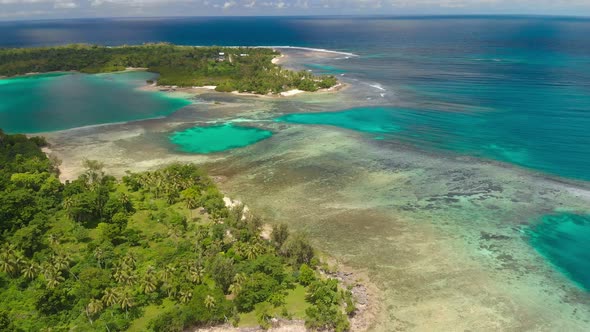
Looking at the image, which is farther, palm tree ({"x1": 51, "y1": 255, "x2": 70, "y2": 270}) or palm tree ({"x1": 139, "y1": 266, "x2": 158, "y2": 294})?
palm tree ({"x1": 51, "y1": 255, "x2": 70, "y2": 270})

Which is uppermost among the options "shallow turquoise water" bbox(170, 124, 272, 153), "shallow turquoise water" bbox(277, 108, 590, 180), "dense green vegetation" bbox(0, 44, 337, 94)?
"dense green vegetation" bbox(0, 44, 337, 94)

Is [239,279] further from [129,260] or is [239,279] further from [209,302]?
[129,260]

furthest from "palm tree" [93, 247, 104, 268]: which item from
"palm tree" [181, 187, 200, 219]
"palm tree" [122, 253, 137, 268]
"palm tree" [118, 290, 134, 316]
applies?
"palm tree" [181, 187, 200, 219]

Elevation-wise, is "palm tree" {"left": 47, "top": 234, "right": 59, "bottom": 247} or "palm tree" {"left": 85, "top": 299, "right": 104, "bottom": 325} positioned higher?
"palm tree" {"left": 47, "top": 234, "right": 59, "bottom": 247}

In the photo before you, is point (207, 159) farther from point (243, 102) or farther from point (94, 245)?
point (243, 102)

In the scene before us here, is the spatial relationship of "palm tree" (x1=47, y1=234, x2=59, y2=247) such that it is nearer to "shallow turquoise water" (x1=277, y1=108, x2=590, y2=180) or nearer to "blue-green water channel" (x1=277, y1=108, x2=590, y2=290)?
"blue-green water channel" (x1=277, y1=108, x2=590, y2=290)

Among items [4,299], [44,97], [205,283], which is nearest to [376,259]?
[205,283]

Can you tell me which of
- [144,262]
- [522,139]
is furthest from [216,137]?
[522,139]

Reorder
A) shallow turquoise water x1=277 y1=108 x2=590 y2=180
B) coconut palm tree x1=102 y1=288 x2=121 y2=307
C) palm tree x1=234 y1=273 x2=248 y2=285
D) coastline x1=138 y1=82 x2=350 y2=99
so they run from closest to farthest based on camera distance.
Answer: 1. coconut palm tree x1=102 y1=288 x2=121 y2=307
2. palm tree x1=234 y1=273 x2=248 y2=285
3. shallow turquoise water x1=277 y1=108 x2=590 y2=180
4. coastline x1=138 y1=82 x2=350 y2=99
